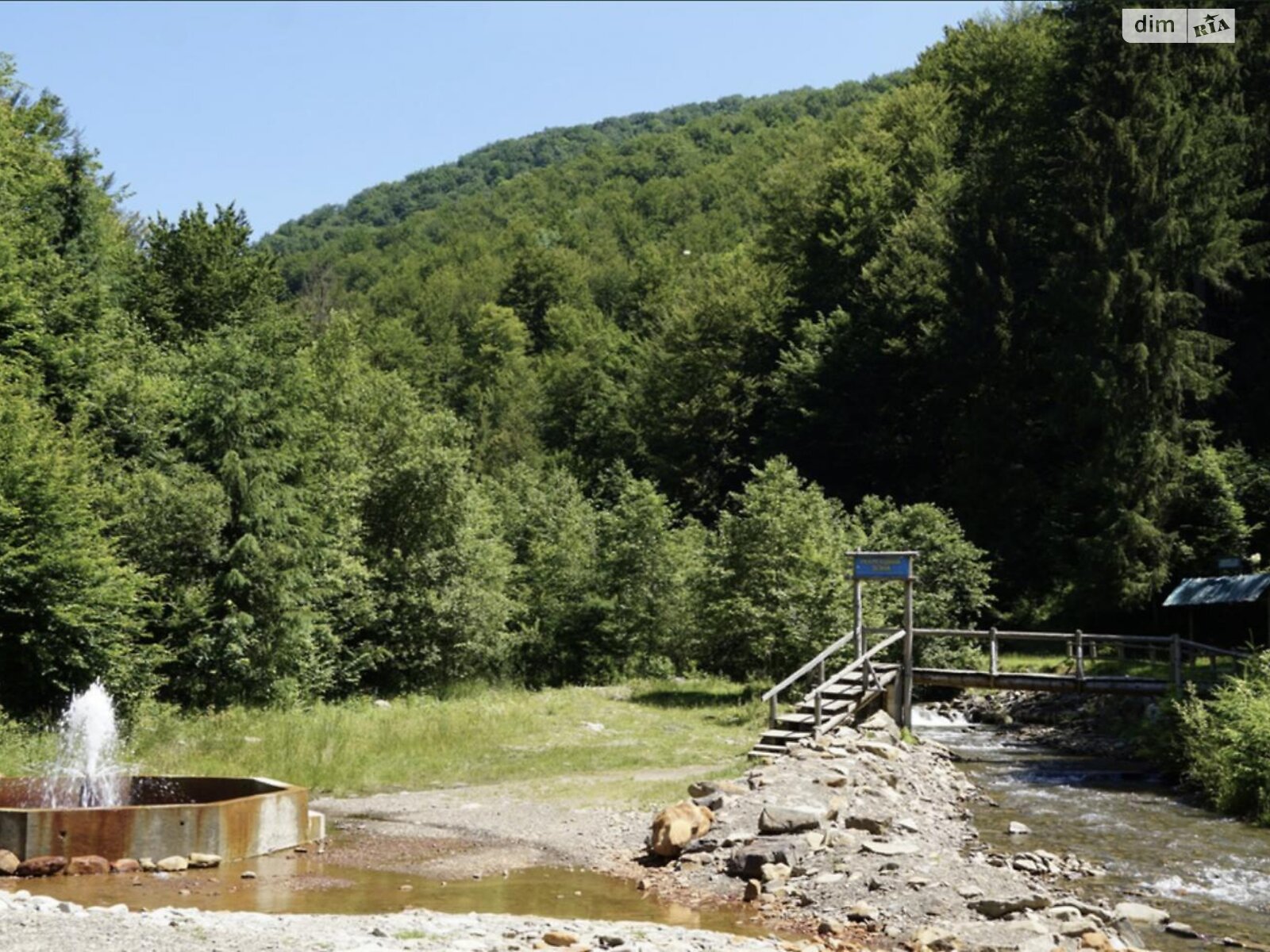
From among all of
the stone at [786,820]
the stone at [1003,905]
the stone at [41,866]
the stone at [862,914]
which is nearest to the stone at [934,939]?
the stone at [862,914]

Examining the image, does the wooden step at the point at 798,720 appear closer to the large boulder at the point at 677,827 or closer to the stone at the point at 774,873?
the large boulder at the point at 677,827

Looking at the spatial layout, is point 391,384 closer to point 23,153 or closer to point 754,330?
point 23,153

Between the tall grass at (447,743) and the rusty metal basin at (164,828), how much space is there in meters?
5.12

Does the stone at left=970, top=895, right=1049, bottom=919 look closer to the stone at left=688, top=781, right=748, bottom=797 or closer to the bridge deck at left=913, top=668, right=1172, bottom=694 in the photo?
the stone at left=688, top=781, right=748, bottom=797

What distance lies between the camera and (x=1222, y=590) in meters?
A: 30.1

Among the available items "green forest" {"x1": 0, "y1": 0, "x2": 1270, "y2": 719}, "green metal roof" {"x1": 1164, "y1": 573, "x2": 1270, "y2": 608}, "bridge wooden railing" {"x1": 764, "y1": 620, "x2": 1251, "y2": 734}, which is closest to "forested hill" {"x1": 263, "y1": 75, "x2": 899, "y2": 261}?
"green forest" {"x1": 0, "y1": 0, "x2": 1270, "y2": 719}

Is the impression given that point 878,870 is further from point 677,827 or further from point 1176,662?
point 1176,662

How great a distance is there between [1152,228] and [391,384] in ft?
79.3

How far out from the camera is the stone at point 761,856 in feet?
49.8

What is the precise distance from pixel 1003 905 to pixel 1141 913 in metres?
1.94

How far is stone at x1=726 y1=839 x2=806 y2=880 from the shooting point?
15.2m

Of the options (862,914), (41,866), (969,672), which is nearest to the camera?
(862,914)

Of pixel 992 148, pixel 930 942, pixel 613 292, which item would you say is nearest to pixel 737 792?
pixel 930 942

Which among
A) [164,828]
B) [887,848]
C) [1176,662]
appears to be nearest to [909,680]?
[1176,662]
